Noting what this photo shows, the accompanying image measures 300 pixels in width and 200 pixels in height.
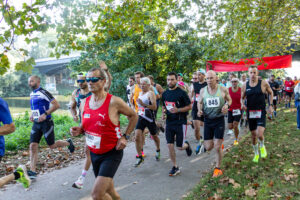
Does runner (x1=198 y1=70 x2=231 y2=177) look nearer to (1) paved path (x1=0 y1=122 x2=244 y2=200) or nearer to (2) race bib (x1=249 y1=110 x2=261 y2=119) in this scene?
(1) paved path (x1=0 y1=122 x2=244 y2=200)

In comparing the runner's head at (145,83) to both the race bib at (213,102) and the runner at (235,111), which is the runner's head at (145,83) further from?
the runner at (235,111)

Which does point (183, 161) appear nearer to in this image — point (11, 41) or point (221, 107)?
point (221, 107)

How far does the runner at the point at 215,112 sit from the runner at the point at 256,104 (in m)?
1.05

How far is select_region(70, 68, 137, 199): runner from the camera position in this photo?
3.24m

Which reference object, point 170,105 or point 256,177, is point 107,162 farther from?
point 256,177

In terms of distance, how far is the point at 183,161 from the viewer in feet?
21.0

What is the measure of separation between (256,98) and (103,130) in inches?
170

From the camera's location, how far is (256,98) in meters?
6.07

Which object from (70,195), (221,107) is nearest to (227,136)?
(221,107)

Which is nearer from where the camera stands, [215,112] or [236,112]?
[215,112]

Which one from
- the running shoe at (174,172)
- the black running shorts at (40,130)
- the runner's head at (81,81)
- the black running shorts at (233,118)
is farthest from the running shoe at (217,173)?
the black running shorts at (40,130)

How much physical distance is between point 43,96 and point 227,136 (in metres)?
6.55

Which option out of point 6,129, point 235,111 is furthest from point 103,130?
point 235,111

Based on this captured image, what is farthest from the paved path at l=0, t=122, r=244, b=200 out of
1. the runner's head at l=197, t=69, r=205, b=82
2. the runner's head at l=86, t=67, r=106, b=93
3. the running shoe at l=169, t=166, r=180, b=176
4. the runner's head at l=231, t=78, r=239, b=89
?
the runner's head at l=231, t=78, r=239, b=89
